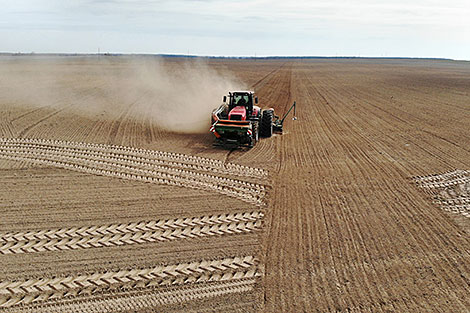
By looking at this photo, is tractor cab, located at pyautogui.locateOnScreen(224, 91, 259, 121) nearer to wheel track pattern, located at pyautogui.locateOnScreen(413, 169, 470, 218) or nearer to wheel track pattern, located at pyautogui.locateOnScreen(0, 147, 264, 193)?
wheel track pattern, located at pyautogui.locateOnScreen(0, 147, 264, 193)

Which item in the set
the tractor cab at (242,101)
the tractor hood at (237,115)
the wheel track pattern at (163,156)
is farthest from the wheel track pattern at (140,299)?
the tractor cab at (242,101)

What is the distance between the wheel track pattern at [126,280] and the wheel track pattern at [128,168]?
9.72 ft

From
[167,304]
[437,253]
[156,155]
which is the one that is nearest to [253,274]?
[167,304]

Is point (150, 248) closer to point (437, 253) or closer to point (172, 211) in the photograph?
point (172, 211)

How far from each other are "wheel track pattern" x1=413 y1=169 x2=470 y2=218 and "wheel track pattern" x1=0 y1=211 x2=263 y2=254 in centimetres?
533

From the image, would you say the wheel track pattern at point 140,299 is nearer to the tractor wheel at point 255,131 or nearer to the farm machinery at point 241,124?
the farm machinery at point 241,124

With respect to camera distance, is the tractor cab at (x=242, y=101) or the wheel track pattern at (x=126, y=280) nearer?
the wheel track pattern at (x=126, y=280)

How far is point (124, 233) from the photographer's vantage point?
7895 mm

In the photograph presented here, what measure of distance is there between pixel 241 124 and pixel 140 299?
8964mm

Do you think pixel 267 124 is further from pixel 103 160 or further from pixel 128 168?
pixel 103 160

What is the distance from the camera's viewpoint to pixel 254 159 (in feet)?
42.7

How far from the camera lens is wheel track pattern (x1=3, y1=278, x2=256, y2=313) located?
577cm

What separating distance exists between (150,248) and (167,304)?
1709 millimetres

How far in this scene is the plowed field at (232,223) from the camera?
6.15 metres
